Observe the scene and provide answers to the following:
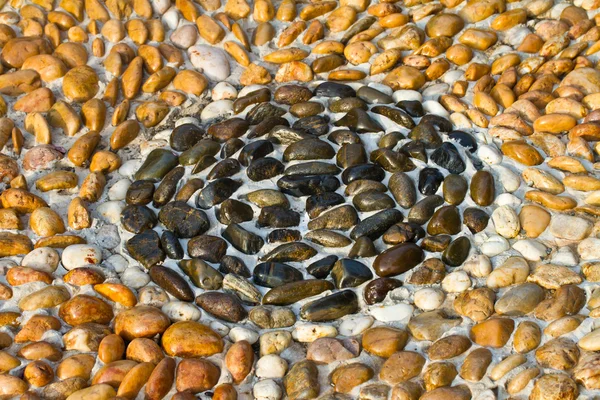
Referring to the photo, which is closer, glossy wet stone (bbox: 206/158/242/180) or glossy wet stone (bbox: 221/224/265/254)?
glossy wet stone (bbox: 221/224/265/254)

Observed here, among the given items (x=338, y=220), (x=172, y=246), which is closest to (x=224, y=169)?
(x=172, y=246)

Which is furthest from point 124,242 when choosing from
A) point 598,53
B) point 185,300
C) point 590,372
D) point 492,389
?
point 598,53

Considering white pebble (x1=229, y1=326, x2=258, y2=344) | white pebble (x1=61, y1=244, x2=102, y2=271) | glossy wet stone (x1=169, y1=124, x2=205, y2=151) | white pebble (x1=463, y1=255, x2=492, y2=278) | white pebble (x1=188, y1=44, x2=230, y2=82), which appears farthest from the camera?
white pebble (x1=188, y1=44, x2=230, y2=82)

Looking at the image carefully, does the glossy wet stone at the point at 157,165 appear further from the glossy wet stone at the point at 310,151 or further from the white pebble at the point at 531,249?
the white pebble at the point at 531,249

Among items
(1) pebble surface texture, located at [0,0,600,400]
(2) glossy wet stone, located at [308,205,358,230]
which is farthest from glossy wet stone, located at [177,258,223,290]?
(2) glossy wet stone, located at [308,205,358,230]

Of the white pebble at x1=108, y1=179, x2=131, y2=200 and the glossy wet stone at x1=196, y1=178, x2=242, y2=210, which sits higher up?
the white pebble at x1=108, y1=179, x2=131, y2=200

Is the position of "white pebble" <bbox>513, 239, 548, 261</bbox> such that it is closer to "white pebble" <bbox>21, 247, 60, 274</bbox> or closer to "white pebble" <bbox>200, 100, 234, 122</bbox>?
"white pebble" <bbox>200, 100, 234, 122</bbox>

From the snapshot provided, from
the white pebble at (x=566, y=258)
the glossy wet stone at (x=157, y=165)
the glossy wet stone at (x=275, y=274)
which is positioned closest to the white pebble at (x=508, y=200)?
the white pebble at (x=566, y=258)
